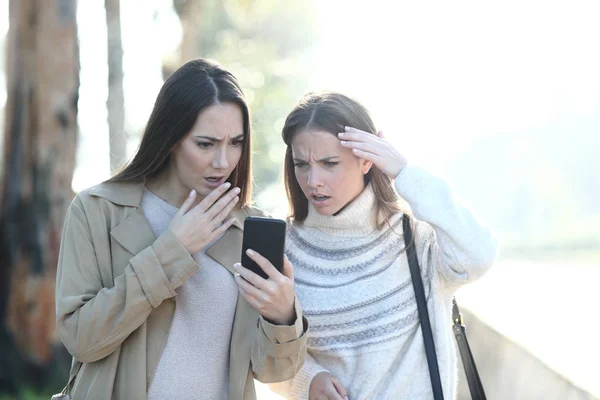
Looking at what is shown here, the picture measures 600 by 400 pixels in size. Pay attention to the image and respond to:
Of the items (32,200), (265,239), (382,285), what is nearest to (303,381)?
(382,285)

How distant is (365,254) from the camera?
379 cm

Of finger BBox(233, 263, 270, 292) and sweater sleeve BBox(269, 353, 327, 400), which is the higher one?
finger BBox(233, 263, 270, 292)

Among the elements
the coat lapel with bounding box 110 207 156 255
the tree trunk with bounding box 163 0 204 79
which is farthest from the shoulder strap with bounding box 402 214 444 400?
the tree trunk with bounding box 163 0 204 79

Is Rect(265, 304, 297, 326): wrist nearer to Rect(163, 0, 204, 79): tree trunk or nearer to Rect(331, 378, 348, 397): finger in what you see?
Rect(331, 378, 348, 397): finger

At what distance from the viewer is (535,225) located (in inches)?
1286

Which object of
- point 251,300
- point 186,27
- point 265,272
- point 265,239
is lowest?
point 251,300

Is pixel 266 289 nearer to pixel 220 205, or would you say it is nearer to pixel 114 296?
pixel 220 205

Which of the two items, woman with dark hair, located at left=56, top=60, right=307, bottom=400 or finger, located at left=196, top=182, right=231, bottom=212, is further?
finger, located at left=196, top=182, right=231, bottom=212

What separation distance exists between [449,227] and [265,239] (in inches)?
33.4

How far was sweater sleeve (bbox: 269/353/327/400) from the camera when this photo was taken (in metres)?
3.66

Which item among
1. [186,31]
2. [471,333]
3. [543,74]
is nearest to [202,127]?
[471,333]

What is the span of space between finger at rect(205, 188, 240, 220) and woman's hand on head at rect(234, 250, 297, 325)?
21cm

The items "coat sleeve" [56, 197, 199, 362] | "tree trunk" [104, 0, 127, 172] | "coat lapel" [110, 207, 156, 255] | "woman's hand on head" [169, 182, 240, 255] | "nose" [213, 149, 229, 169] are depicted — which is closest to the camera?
"coat sleeve" [56, 197, 199, 362]

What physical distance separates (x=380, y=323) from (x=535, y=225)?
99.7 ft
